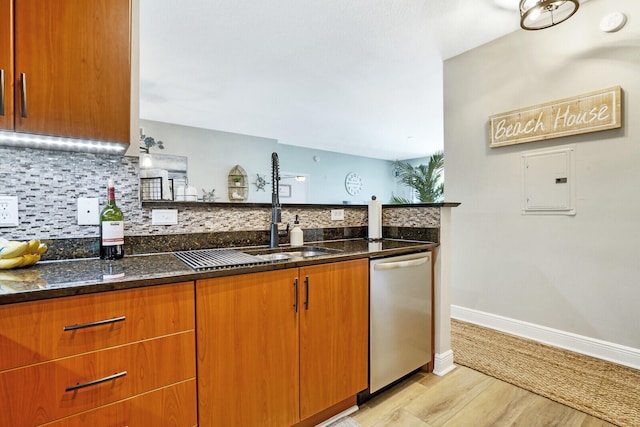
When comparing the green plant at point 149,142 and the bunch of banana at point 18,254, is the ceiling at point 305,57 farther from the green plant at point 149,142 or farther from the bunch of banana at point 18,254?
the bunch of banana at point 18,254

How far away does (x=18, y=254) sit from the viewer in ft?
3.71

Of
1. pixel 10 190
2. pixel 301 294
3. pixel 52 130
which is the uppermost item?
pixel 52 130

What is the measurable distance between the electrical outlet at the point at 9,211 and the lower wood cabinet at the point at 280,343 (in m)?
0.85

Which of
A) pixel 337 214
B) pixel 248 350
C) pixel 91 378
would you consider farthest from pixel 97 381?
pixel 337 214

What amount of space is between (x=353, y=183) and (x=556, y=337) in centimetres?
634

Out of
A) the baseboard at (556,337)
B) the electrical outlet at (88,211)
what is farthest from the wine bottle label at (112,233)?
the baseboard at (556,337)

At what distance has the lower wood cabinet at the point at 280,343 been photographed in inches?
45.9

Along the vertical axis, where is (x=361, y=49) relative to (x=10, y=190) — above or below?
above

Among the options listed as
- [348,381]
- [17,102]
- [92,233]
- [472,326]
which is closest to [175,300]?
[92,233]

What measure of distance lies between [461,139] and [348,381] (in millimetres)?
2472

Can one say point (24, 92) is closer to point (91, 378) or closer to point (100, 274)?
point (100, 274)

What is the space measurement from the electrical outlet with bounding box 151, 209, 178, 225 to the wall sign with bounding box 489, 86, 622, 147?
104 inches

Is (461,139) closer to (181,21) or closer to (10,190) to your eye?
(181,21)

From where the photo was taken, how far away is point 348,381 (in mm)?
1603
